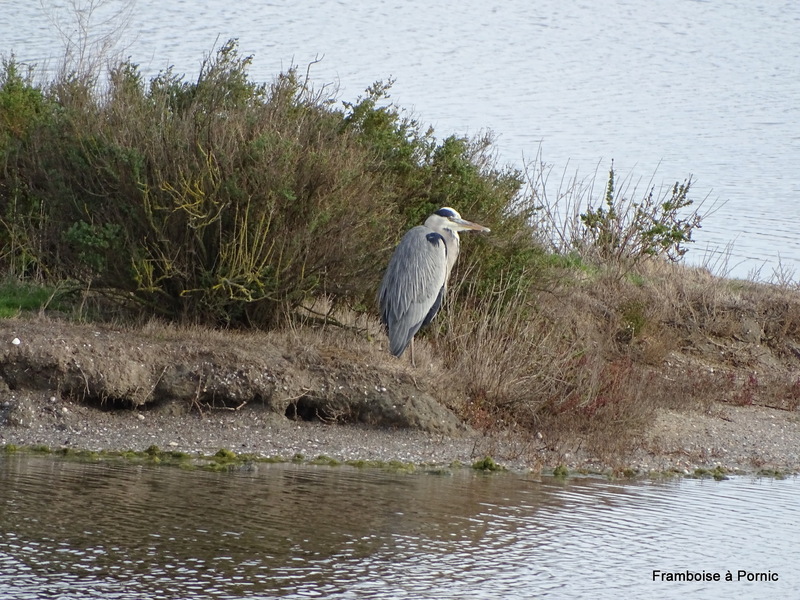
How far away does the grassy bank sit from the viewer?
1082 centimetres

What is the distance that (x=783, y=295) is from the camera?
17.2 m

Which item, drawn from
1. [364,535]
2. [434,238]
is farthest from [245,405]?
[364,535]

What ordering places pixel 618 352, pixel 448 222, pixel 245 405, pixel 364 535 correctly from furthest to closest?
pixel 618 352 → pixel 448 222 → pixel 245 405 → pixel 364 535

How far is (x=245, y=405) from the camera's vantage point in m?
10.4

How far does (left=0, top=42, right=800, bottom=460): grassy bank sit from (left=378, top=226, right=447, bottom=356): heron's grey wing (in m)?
0.41

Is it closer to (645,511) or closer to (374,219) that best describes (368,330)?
(374,219)

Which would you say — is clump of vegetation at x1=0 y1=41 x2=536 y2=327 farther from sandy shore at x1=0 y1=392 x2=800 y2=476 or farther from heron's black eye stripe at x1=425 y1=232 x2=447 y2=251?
sandy shore at x1=0 y1=392 x2=800 y2=476

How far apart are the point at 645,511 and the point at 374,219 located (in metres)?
4.17

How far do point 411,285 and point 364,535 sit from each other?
13.6 feet

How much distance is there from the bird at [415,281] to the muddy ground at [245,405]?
0.36 meters

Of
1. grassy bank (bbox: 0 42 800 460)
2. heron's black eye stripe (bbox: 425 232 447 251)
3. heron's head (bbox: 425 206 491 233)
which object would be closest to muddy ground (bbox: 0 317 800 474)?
grassy bank (bbox: 0 42 800 460)

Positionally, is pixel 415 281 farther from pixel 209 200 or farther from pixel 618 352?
pixel 618 352

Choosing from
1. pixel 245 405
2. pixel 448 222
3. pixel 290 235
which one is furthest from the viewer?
pixel 448 222

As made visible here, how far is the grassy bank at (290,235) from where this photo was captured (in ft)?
35.5
